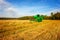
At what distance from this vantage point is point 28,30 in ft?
8.36

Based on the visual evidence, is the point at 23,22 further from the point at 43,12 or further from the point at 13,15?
the point at 43,12

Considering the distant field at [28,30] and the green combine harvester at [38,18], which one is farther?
the green combine harvester at [38,18]

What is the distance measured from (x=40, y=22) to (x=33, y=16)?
0.19 meters

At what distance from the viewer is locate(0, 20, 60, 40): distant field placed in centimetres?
232

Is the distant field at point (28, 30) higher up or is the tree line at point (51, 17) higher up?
the tree line at point (51, 17)

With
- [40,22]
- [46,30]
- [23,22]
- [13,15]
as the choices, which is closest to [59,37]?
[46,30]

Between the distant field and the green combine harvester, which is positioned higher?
the green combine harvester

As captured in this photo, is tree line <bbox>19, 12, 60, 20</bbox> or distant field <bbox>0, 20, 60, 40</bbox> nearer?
distant field <bbox>0, 20, 60, 40</bbox>

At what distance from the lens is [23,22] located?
2.66 meters

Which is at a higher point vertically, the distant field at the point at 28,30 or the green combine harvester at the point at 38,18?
the green combine harvester at the point at 38,18

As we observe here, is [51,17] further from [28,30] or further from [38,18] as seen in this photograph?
[28,30]

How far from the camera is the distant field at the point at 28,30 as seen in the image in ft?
7.63

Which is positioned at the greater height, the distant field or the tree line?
the tree line

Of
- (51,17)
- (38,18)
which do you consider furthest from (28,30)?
(51,17)
